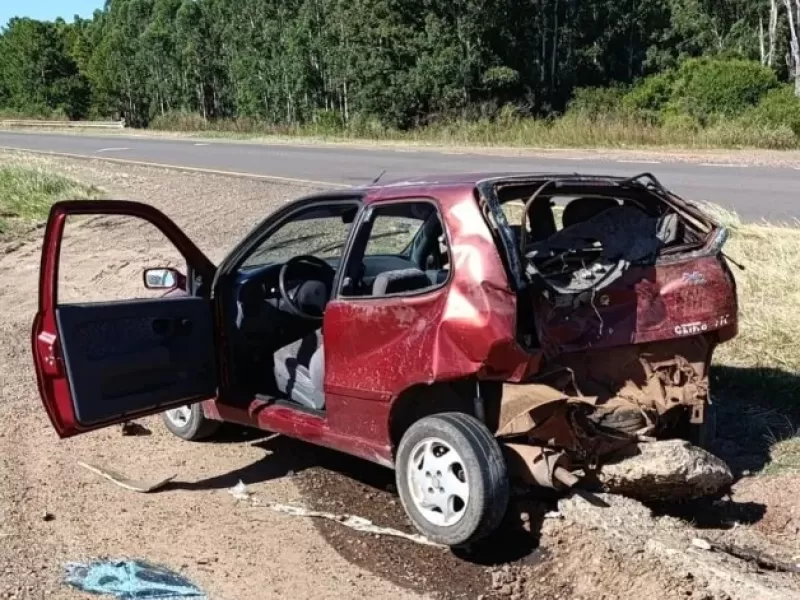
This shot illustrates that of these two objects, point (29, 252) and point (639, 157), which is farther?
point (639, 157)

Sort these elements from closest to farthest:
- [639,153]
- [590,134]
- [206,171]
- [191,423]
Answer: [191,423], [206,171], [639,153], [590,134]

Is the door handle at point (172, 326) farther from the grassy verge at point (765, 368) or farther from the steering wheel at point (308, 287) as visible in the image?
the grassy verge at point (765, 368)

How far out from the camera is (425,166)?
72.0 feet

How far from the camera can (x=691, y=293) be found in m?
4.80

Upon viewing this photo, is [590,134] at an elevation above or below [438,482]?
above

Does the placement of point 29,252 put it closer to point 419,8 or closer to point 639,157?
point 639,157

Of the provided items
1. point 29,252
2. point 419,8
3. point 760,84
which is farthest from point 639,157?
point 419,8

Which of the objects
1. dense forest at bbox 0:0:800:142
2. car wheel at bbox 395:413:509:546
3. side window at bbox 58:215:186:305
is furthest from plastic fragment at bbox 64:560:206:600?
dense forest at bbox 0:0:800:142

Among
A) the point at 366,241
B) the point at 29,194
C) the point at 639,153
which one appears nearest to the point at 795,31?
the point at 639,153

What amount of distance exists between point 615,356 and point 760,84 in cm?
2884

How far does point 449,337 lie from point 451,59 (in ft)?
128

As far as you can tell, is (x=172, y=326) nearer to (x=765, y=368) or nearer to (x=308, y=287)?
(x=308, y=287)

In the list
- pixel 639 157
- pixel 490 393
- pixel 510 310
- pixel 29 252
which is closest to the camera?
pixel 510 310

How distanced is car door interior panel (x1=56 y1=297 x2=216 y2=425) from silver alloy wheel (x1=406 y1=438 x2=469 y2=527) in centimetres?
154
